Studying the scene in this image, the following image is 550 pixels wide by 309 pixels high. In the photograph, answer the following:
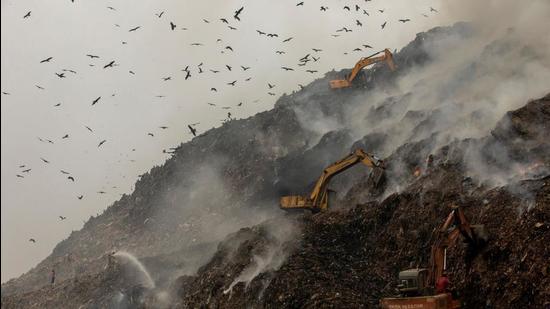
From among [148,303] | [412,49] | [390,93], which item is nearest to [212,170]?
[390,93]

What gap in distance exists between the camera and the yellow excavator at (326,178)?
21.7 meters

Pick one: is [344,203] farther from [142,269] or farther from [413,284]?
[142,269]

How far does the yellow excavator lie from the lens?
21.7m

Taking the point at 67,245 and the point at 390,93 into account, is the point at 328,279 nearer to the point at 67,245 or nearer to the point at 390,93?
the point at 390,93

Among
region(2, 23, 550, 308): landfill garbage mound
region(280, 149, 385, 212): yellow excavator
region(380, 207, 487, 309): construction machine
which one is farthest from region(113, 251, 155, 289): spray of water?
region(380, 207, 487, 309): construction machine

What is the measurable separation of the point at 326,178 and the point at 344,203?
1543 millimetres

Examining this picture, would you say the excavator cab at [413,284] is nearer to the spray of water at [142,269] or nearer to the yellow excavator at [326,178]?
the yellow excavator at [326,178]

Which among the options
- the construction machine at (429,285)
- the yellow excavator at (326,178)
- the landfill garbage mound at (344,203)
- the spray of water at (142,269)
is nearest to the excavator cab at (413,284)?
the construction machine at (429,285)

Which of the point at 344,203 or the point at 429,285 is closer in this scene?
the point at 429,285

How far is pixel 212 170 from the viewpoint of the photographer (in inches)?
1836

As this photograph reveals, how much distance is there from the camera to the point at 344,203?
24.4 metres

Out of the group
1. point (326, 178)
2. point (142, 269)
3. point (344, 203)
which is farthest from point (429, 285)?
point (142, 269)

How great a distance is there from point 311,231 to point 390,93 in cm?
2565

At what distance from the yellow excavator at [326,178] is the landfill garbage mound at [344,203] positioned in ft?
2.13
